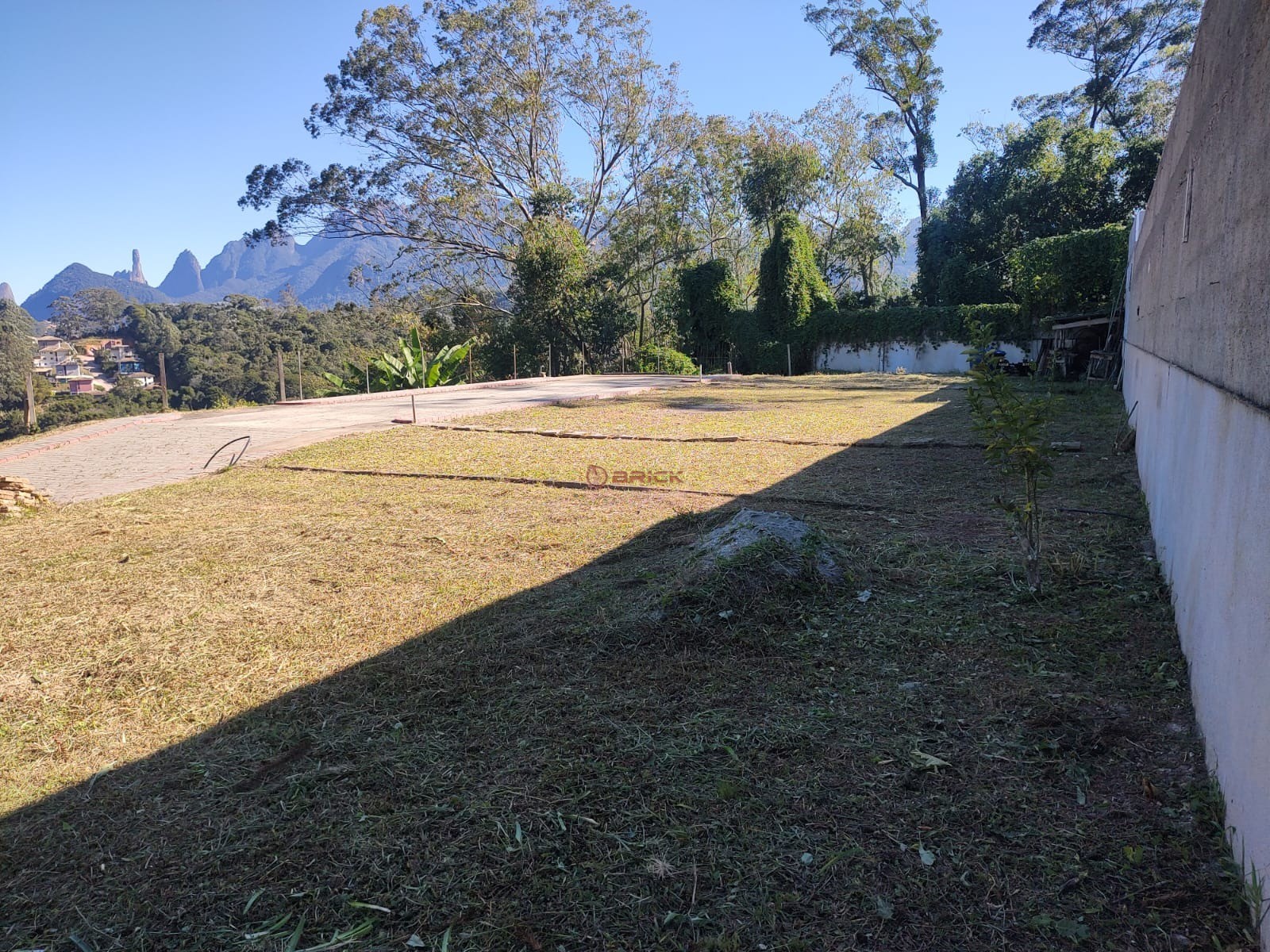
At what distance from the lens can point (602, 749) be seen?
239cm

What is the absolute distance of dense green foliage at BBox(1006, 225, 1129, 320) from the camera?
2012 centimetres

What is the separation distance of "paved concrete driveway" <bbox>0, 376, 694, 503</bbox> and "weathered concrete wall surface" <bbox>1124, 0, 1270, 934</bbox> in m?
7.60

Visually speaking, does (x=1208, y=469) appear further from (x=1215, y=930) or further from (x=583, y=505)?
(x=583, y=505)

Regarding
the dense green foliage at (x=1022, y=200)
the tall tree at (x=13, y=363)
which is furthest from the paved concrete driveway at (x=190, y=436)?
the dense green foliage at (x=1022, y=200)

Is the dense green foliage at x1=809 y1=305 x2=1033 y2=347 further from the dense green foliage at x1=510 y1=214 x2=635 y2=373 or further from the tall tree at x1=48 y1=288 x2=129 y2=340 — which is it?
the tall tree at x1=48 y1=288 x2=129 y2=340

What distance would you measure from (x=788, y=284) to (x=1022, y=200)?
8.39m

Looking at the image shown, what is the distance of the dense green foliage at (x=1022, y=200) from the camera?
2605cm

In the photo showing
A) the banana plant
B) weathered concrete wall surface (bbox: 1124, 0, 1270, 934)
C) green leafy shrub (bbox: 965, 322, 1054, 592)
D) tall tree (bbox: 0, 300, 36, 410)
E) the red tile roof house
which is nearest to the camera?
weathered concrete wall surface (bbox: 1124, 0, 1270, 934)

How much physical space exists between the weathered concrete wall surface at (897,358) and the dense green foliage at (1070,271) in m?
2.46

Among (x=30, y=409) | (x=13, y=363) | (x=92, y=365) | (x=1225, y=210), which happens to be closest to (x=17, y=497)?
(x=1225, y=210)

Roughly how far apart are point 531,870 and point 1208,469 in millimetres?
2402

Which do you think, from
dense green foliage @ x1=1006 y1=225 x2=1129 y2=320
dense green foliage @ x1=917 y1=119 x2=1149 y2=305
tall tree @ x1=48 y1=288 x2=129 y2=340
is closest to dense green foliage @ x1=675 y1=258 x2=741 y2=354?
dense green foliage @ x1=917 y1=119 x2=1149 y2=305

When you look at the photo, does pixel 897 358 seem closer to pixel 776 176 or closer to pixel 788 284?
pixel 788 284

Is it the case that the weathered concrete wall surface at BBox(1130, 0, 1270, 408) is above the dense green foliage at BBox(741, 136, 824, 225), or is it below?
below
